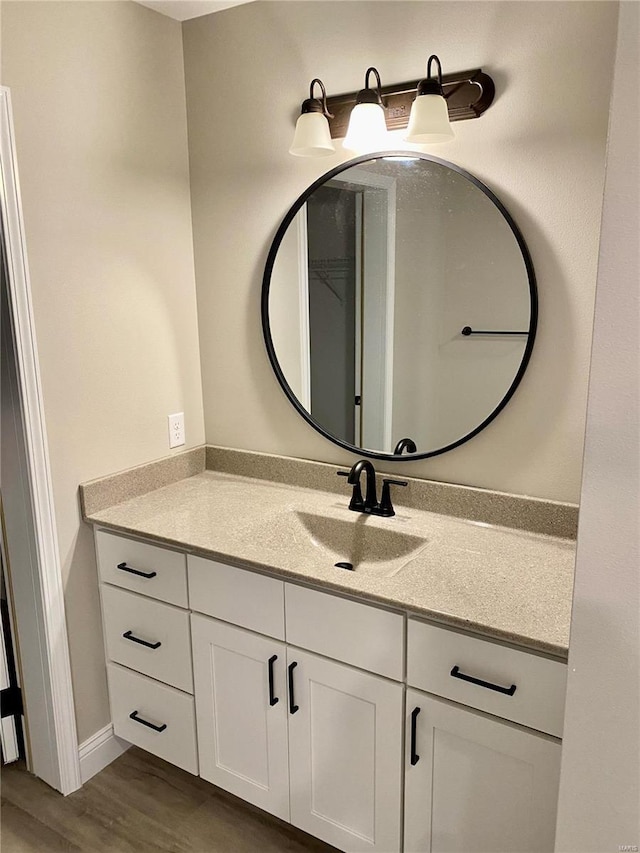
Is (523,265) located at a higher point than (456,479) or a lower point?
higher

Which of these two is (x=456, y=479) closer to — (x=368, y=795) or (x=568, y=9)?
(x=368, y=795)

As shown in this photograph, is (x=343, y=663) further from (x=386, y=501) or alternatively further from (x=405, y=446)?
(x=405, y=446)

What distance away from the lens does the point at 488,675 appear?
1434 mm

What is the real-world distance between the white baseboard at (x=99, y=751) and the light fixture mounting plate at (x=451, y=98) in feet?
6.70

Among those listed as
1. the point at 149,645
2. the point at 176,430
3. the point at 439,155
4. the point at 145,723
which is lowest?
the point at 145,723

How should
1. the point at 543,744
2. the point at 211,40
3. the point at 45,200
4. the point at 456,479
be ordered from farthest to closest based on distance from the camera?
the point at 211,40 → the point at 456,479 → the point at 45,200 → the point at 543,744

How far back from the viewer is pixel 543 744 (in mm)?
1387

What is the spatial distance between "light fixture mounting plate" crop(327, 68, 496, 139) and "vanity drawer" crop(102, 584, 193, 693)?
151 centimetres

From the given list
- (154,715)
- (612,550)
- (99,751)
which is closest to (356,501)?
(154,715)

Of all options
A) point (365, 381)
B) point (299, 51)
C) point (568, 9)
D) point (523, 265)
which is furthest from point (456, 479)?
point (299, 51)

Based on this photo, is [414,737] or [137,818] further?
[137,818]

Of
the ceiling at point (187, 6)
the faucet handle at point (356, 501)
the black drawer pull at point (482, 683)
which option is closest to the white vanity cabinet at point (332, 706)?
the black drawer pull at point (482, 683)

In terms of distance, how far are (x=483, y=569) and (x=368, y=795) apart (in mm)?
630

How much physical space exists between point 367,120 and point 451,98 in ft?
0.74
